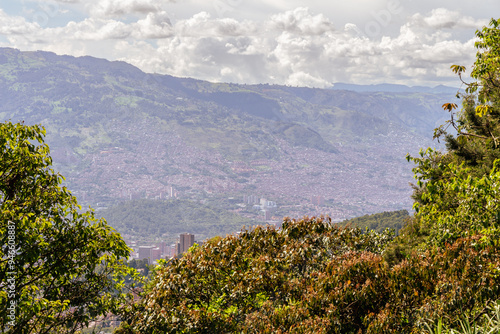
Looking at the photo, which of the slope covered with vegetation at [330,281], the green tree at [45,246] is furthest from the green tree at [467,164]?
the green tree at [45,246]

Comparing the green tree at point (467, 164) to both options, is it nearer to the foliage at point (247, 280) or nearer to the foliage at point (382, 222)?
the foliage at point (247, 280)

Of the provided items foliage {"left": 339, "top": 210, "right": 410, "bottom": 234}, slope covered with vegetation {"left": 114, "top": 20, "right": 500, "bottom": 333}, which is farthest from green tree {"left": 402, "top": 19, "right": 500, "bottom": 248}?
foliage {"left": 339, "top": 210, "right": 410, "bottom": 234}

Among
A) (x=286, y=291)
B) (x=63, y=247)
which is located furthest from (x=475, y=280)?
(x=63, y=247)

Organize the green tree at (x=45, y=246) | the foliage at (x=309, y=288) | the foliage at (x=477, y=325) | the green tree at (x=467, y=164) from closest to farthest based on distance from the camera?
1. the foliage at (x=477, y=325)
2. the foliage at (x=309, y=288)
3. the green tree at (x=45, y=246)
4. the green tree at (x=467, y=164)

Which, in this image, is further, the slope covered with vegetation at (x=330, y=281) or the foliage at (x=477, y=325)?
the slope covered with vegetation at (x=330, y=281)

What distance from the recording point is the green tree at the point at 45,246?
25.0ft

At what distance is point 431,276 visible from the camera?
26.6ft

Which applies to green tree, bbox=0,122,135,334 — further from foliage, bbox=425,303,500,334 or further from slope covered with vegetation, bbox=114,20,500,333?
foliage, bbox=425,303,500,334

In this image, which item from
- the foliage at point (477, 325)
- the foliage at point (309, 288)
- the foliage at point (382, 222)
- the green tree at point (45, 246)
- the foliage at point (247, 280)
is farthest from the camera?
the foliage at point (382, 222)

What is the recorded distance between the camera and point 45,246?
8.13 meters

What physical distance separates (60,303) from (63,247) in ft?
3.47

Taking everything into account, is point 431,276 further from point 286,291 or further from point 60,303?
point 60,303

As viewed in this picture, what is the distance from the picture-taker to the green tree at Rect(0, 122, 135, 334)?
300 inches

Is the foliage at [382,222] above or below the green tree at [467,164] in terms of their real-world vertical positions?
below
